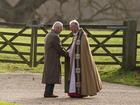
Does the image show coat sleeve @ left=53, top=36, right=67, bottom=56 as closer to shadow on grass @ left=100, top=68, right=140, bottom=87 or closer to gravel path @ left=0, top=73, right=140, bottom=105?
gravel path @ left=0, top=73, right=140, bottom=105

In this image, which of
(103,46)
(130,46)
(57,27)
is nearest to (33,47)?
(103,46)

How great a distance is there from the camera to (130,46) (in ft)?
66.5

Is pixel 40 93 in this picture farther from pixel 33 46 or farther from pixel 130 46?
pixel 33 46

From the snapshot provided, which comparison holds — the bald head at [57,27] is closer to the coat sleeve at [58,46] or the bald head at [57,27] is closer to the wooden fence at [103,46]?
the coat sleeve at [58,46]

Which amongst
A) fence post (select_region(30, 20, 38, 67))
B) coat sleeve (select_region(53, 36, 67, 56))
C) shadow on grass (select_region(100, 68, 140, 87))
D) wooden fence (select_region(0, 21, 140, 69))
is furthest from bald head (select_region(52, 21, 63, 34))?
fence post (select_region(30, 20, 38, 67))

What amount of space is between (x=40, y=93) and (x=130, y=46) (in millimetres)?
4838

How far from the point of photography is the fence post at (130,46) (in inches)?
794

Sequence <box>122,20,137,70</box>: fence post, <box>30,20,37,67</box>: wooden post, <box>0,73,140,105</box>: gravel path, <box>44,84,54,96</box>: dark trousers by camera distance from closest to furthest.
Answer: <box>0,73,140,105</box>: gravel path < <box>44,84,54,96</box>: dark trousers < <box>122,20,137,70</box>: fence post < <box>30,20,37,67</box>: wooden post

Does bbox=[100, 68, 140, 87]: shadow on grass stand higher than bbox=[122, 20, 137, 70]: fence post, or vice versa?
bbox=[122, 20, 137, 70]: fence post

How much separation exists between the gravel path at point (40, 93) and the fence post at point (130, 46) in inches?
73.8

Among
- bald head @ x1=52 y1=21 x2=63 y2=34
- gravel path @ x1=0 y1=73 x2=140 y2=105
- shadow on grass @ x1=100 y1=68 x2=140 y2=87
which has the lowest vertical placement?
gravel path @ x1=0 y1=73 x2=140 y2=105

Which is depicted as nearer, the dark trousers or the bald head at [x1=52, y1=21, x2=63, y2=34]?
the bald head at [x1=52, y1=21, x2=63, y2=34]

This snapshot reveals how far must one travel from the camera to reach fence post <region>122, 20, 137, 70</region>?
20156 mm

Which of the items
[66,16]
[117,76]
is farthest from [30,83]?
[66,16]
